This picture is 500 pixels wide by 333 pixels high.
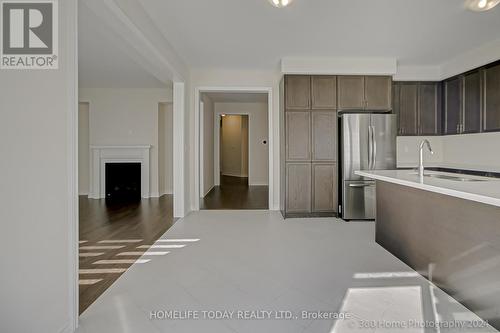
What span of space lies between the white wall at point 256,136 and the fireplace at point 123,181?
3.43m

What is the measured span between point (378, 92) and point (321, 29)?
177 cm

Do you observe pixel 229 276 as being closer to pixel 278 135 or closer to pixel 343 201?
pixel 343 201

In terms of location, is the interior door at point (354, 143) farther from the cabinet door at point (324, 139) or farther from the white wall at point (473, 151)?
the white wall at point (473, 151)

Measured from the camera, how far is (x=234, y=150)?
12156mm

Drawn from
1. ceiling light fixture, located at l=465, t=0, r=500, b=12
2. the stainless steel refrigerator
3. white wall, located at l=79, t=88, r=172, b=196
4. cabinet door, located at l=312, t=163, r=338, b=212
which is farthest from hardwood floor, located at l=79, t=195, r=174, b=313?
ceiling light fixture, located at l=465, t=0, r=500, b=12

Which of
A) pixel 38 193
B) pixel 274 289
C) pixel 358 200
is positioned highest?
pixel 38 193

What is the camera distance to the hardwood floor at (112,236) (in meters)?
2.51

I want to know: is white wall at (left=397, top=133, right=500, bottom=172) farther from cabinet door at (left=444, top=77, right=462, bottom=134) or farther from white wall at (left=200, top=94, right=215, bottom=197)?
white wall at (left=200, top=94, right=215, bottom=197)

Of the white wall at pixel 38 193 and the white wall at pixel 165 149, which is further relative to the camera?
the white wall at pixel 165 149

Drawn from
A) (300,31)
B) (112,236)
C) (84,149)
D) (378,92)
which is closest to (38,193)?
(112,236)

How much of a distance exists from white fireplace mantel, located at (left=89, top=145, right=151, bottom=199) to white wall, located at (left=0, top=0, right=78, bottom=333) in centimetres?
537

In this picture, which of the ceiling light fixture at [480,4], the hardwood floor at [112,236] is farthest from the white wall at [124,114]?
the ceiling light fixture at [480,4]

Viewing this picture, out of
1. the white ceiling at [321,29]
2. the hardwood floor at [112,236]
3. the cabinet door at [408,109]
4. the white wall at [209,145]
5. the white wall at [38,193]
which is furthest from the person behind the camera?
the white wall at [209,145]

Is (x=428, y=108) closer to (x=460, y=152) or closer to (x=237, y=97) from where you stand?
(x=460, y=152)
